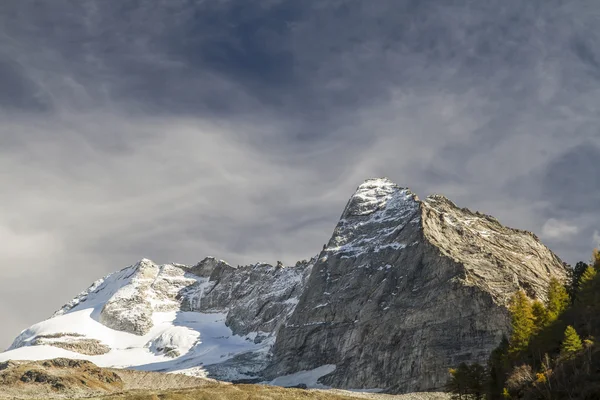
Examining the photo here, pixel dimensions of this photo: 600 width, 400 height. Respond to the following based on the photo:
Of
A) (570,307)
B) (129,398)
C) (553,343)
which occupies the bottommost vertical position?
(129,398)

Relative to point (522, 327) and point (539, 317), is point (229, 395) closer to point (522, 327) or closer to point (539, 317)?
→ point (522, 327)

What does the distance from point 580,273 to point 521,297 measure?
40.8 ft

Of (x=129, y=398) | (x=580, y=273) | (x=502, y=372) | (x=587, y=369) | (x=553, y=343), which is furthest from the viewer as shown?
(x=580, y=273)

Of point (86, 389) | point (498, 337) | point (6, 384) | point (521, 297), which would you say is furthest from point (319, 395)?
point (6, 384)

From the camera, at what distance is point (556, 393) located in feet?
236

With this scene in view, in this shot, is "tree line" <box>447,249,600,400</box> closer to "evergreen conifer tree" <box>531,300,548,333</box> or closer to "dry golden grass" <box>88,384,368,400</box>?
"evergreen conifer tree" <box>531,300,548,333</box>

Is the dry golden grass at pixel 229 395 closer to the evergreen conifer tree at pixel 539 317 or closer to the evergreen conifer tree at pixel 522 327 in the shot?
the evergreen conifer tree at pixel 522 327

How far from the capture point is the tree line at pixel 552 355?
72.1m

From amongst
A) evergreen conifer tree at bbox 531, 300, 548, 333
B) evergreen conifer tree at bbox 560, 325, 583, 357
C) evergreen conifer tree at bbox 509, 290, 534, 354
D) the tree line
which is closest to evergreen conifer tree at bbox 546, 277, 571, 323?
the tree line

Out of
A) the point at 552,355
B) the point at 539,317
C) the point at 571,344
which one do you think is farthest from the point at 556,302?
the point at 571,344

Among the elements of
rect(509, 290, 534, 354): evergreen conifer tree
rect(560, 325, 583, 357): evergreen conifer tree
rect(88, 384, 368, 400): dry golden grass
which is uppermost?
rect(509, 290, 534, 354): evergreen conifer tree

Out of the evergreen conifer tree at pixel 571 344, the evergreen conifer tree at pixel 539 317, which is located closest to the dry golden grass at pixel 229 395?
the evergreen conifer tree at pixel 539 317

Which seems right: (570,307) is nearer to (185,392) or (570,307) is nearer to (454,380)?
(454,380)

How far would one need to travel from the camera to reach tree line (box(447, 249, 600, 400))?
72062 mm
